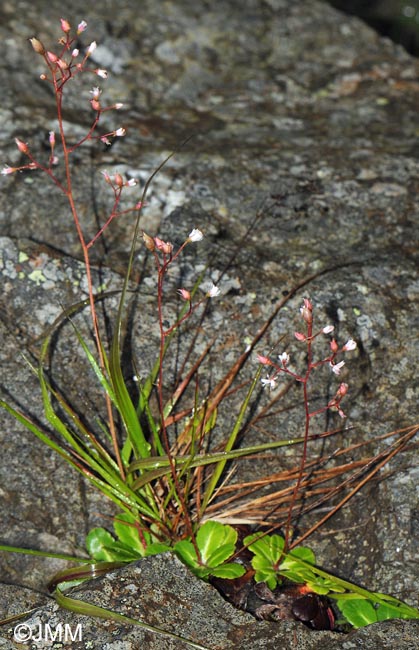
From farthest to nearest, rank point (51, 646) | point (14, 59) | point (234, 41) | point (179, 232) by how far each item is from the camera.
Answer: point (234, 41)
point (14, 59)
point (179, 232)
point (51, 646)

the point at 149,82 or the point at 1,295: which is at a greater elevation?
the point at 149,82

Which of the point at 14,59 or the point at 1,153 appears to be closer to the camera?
the point at 1,153

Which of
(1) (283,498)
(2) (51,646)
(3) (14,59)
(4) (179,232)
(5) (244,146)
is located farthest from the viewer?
(3) (14,59)

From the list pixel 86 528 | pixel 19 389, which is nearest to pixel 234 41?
pixel 19 389

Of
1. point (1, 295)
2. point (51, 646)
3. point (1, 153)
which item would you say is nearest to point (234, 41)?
point (1, 153)

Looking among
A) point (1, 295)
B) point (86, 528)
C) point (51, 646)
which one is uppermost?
point (1, 295)

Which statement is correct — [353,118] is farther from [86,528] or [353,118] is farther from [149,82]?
[86,528]

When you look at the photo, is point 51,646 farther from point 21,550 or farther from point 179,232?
point 179,232
